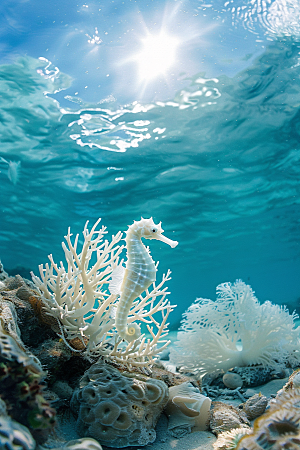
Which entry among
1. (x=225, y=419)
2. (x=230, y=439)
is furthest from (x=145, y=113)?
(x=230, y=439)

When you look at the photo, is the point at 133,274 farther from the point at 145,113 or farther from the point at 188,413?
the point at 145,113

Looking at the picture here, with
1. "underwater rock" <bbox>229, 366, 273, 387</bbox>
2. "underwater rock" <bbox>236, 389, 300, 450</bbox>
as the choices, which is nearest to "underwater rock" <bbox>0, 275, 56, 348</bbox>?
"underwater rock" <bbox>236, 389, 300, 450</bbox>

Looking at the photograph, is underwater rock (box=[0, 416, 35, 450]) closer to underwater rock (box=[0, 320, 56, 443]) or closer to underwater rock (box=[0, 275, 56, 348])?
underwater rock (box=[0, 320, 56, 443])

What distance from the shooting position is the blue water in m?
8.25

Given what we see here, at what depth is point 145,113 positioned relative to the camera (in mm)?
11188

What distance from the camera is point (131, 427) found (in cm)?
225

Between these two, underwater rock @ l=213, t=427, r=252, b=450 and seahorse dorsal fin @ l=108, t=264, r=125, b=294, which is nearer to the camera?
underwater rock @ l=213, t=427, r=252, b=450

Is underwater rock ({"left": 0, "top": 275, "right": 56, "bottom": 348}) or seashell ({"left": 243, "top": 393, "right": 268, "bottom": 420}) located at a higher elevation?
underwater rock ({"left": 0, "top": 275, "right": 56, "bottom": 348})

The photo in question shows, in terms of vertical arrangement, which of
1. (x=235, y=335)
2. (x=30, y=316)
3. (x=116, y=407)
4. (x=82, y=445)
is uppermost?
(x=235, y=335)

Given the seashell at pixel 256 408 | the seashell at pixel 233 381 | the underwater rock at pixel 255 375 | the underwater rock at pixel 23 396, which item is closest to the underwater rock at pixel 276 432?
the underwater rock at pixel 23 396

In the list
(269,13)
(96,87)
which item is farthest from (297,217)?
(96,87)

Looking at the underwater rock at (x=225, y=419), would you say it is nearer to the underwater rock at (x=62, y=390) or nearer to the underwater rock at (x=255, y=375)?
the underwater rock at (x=62, y=390)

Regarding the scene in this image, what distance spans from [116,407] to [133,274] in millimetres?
1117

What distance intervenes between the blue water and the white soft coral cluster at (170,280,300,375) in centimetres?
789
